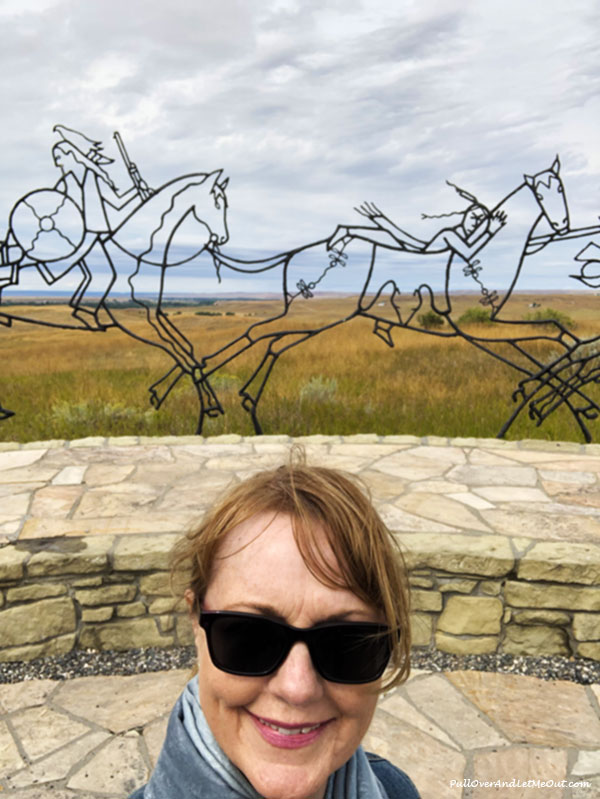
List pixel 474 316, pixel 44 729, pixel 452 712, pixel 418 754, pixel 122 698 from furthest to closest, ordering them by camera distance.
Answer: pixel 474 316, pixel 122 698, pixel 452 712, pixel 44 729, pixel 418 754

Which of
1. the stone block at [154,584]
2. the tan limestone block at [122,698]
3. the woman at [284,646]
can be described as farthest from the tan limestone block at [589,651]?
the woman at [284,646]

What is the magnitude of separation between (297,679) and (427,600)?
2348 mm

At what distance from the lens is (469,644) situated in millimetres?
3186

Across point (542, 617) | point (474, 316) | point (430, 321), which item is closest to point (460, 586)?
point (542, 617)

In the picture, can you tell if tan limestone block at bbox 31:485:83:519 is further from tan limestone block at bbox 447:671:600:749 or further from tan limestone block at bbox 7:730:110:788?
tan limestone block at bbox 447:671:600:749

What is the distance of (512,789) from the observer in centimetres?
233

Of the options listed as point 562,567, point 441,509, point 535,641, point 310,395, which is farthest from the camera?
point 310,395

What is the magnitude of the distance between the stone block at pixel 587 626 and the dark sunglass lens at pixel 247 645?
260 centimetres

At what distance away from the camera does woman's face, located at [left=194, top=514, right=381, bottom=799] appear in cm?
98

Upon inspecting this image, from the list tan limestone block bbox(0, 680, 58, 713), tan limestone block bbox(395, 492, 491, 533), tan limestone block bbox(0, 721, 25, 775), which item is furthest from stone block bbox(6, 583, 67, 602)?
tan limestone block bbox(395, 492, 491, 533)

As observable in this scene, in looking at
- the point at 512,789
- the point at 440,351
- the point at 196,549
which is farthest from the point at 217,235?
the point at 440,351

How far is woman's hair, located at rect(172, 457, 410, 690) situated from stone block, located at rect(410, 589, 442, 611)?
2.18m

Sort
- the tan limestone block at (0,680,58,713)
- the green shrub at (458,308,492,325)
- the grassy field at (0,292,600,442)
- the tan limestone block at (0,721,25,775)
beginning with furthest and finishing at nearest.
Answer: the green shrub at (458,308,492,325), the grassy field at (0,292,600,442), the tan limestone block at (0,680,58,713), the tan limestone block at (0,721,25,775)

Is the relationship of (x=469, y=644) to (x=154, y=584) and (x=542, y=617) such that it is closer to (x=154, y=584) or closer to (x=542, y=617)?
(x=542, y=617)
